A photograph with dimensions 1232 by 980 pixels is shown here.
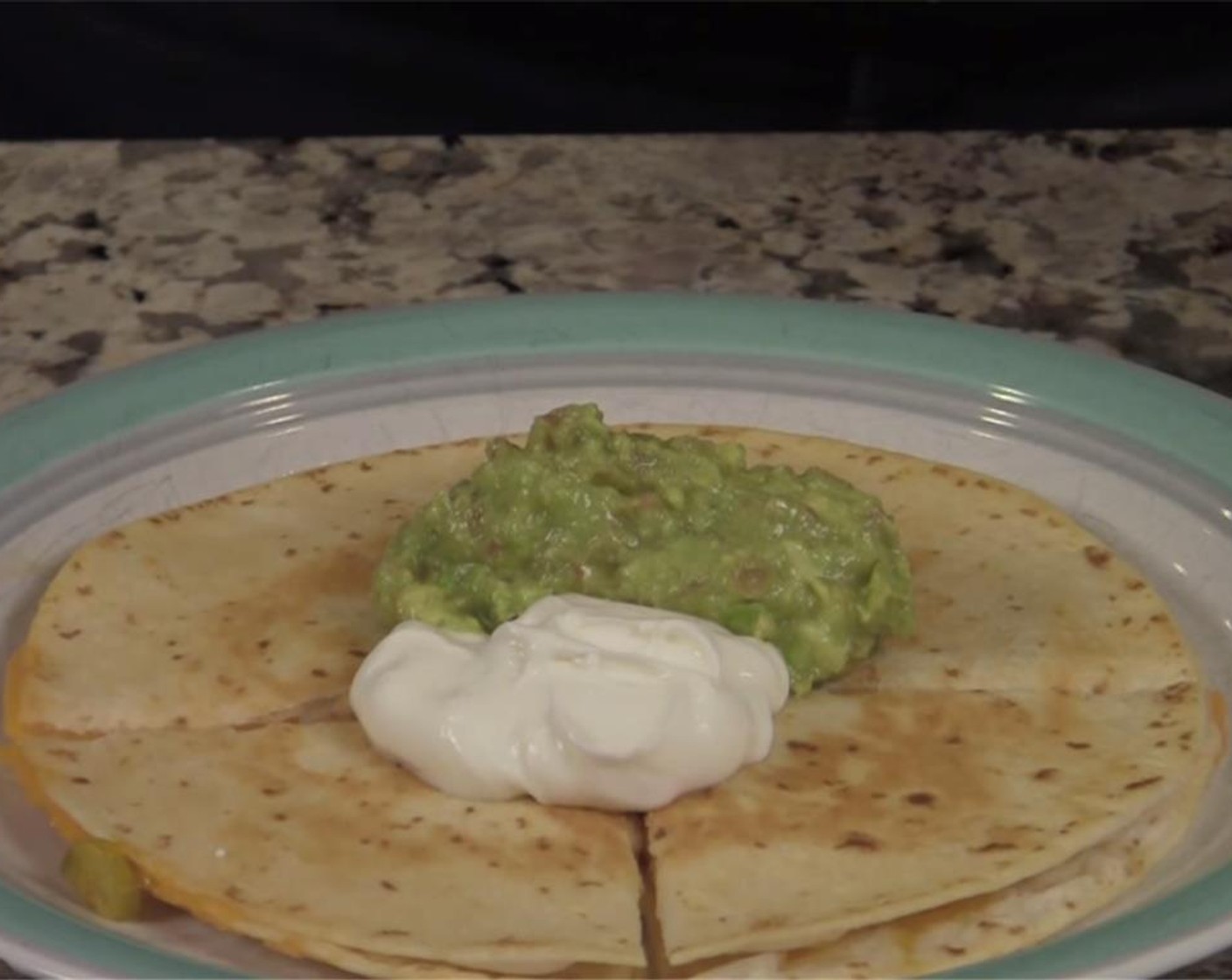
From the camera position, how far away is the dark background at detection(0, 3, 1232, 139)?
157 inches

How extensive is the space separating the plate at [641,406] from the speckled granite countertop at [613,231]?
0.53 metres

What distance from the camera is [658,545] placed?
A: 1799 millimetres

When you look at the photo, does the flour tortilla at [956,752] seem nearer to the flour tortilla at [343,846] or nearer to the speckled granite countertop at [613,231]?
the flour tortilla at [343,846]

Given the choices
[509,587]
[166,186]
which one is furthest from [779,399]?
[166,186]

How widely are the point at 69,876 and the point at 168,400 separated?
73cm

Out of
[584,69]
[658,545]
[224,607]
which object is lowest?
[584,69]

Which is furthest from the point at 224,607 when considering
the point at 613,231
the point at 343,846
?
the point at 613,231

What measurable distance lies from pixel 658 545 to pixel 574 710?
0.25m

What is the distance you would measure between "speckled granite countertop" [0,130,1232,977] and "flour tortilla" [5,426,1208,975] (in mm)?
732

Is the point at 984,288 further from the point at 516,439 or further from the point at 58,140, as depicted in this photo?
the point at 58,140

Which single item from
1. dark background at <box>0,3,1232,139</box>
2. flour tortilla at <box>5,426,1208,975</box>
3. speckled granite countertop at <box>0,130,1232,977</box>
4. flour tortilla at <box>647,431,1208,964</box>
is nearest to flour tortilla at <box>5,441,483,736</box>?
flour tortilla at <box>5,426,1208,975</box>

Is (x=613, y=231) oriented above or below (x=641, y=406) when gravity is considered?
below

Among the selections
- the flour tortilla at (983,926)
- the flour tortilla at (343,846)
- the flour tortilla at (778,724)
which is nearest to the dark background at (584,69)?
the flour tortilla at (778,724)

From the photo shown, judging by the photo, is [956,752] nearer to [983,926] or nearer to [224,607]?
[983,926]
